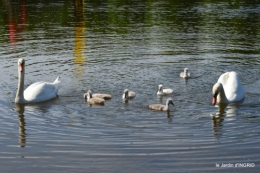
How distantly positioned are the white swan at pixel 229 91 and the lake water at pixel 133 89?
10.5 inches

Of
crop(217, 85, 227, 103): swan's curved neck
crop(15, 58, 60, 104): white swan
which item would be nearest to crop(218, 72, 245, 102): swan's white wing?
crop(217, 85, 227, 103): swan's curved neck

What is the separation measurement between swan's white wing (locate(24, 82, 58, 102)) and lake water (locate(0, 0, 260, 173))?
0.29 metres

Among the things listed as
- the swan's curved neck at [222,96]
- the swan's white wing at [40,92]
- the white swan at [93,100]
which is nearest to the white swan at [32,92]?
the swan's white wing at [40,92]

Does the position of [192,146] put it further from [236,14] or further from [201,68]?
[236,14]

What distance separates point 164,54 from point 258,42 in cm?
559

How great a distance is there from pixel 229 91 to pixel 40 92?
5578mm

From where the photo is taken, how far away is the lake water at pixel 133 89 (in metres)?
11.9

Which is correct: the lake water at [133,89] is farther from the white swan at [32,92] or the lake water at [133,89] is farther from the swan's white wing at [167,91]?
the white swan at [32,92]

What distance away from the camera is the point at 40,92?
17.2 meters

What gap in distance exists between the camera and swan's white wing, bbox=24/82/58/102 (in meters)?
17.0

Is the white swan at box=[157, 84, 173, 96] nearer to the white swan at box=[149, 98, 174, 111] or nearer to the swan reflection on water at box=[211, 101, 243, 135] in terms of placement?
the white swan at box=[149, 98, 174, 111]

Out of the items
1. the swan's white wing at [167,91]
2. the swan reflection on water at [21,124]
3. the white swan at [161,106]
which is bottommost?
the swan reflection on water at [21,124]

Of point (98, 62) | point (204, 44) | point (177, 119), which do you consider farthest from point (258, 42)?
point (177, 119)

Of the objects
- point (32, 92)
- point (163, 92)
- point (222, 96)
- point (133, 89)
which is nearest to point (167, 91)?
point (163, 92)
